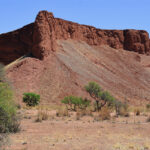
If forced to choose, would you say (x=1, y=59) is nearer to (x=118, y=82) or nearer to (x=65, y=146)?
(x=118, y=82)

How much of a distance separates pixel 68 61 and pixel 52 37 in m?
4.95

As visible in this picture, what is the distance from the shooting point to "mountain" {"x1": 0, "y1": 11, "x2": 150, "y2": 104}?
41.7 m

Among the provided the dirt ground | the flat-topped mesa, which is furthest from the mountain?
the dirt ground

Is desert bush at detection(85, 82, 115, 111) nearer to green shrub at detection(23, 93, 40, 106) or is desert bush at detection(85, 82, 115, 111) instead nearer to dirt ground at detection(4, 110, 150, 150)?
green shrub at detection(23, 93, 40, 106)

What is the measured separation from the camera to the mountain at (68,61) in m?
41.7

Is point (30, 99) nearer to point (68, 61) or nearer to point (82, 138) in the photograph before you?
point (68, 61)

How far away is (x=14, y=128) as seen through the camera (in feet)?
44.5

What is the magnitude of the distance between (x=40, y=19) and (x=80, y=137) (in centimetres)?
3745

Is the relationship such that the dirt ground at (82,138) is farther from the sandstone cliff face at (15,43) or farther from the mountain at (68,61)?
the sandstone cliff face at (15,43)

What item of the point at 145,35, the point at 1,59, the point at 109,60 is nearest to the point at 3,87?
the point at 109,60

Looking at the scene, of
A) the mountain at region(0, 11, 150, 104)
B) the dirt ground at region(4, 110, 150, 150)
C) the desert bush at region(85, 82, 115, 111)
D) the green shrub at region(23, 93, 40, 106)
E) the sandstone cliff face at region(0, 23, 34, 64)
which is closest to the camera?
the dirt ground at region(4, 110, 150, 150)

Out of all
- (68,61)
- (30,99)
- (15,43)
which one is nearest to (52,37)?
(68,61)

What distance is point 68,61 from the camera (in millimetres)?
47281

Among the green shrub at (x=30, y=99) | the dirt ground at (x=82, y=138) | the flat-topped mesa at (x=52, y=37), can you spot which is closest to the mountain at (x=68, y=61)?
the flat-topped mesa at (x=52, y=37)
